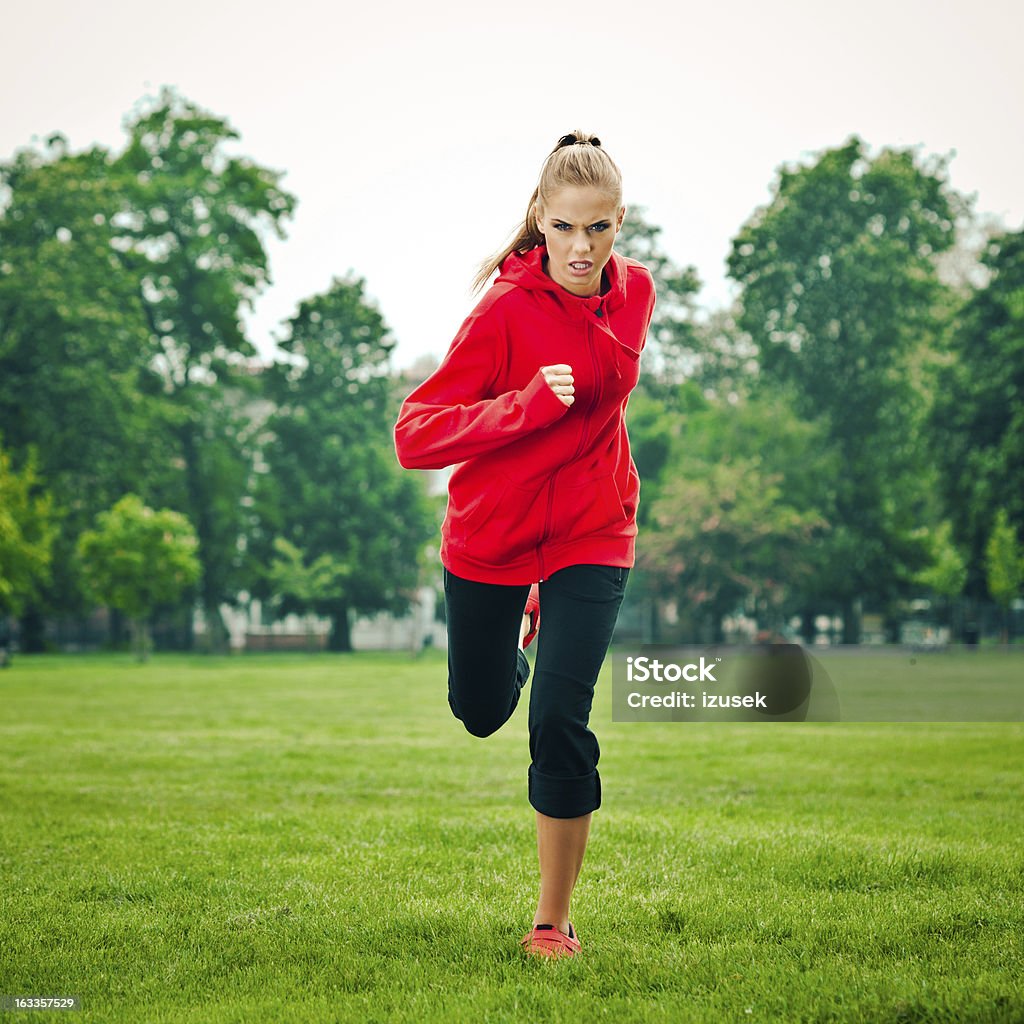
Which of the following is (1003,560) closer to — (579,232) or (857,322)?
(857,322)

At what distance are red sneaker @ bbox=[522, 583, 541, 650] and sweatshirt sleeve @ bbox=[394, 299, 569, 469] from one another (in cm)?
59

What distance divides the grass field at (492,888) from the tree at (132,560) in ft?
79.8

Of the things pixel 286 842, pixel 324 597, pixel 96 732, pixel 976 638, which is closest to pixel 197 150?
pixel 324 597

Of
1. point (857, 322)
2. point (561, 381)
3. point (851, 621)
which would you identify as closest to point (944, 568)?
point (851, 621)

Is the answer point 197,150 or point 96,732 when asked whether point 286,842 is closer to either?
point 96,732

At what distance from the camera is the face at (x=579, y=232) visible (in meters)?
3.51

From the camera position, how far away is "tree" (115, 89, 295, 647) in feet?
141

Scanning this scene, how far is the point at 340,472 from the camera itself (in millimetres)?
45250

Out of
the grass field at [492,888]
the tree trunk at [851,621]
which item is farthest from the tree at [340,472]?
the grass field at [492,888]

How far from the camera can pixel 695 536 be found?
3959 cm

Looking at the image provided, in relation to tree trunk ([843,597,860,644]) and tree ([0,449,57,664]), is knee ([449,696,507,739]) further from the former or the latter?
tree trunk ([843,597,860,644])

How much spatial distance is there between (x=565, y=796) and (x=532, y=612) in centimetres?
64

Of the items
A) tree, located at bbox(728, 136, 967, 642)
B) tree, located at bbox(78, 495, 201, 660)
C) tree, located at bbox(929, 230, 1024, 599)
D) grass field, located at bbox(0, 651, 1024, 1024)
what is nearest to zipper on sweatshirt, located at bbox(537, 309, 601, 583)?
grass field, located at bbox(0, 651, 1024, 1024)

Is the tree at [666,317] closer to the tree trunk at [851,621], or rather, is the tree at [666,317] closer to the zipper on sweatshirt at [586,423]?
the tree trunk at [851,621]
